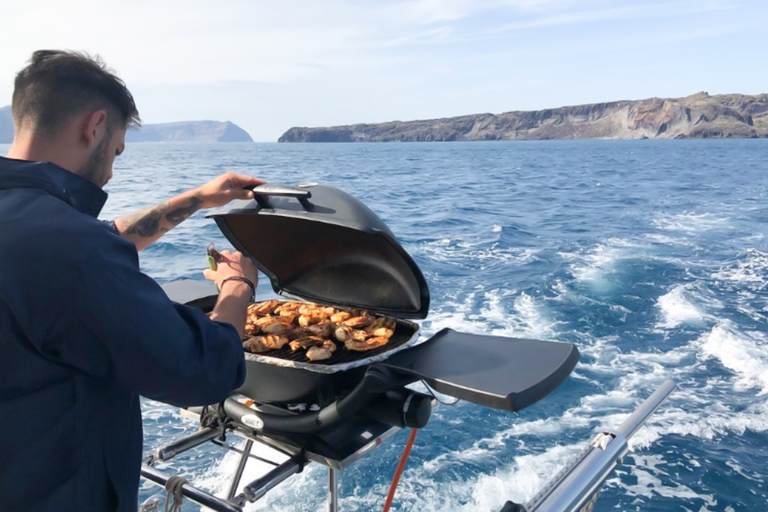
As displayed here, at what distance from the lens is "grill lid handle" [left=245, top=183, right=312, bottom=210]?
2.27 meters

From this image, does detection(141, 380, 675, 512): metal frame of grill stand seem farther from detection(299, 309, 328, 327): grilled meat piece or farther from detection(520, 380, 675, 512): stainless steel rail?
detection(299, 309, 328, 327): grilled meat piece

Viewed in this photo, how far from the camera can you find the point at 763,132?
117 meters

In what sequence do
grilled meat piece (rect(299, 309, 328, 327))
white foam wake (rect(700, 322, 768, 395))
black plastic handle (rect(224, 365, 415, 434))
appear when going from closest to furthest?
black plastic handle (rect(224, 365, 415, 434)), grilled meat piece (rect(299, 309, 328, 327)), white foam wake (rect(700, 322, 768, 395))

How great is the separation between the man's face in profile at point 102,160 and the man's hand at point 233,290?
45 centimetres

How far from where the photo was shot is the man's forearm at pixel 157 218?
238 cm

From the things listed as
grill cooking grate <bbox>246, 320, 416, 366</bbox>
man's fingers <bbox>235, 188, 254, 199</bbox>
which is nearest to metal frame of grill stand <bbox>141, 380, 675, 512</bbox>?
grill cooking grate <bbox>246, 320, 416, 366</bbox>

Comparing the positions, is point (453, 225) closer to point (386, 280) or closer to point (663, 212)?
point (663, 212)

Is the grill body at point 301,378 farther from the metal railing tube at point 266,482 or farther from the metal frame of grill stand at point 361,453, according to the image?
the metal railing tube at point 266,482

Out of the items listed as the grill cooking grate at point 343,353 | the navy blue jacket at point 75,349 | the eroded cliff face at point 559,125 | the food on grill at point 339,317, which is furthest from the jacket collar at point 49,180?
the eroded cliff face at point 559,125

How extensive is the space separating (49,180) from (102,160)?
0.67 feet

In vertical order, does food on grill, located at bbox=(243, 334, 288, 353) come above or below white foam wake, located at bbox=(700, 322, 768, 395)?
above

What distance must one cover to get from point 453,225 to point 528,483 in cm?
1153

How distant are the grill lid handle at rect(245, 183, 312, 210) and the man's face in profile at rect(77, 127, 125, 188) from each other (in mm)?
763

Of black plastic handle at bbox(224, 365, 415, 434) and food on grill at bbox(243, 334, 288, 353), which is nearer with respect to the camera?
black plastic handle at bbox(224, 365, 415, 434)
